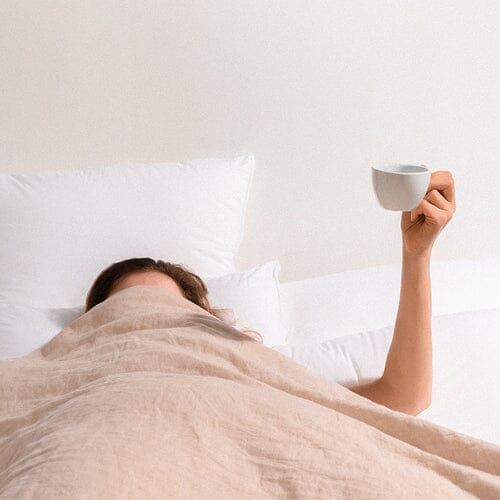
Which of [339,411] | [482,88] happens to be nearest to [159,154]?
[482,88]

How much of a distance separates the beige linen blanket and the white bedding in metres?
0.29

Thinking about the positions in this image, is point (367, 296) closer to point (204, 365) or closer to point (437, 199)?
point (437, 199)

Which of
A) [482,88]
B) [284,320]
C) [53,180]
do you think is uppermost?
[482,88]

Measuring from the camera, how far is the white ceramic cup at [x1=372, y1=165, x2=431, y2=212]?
1.21 metres

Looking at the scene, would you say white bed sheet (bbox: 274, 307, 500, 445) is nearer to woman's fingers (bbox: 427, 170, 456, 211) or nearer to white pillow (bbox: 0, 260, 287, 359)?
white pillow (bbox: 0, 260, 287, 359)

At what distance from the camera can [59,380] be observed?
129 centimetres

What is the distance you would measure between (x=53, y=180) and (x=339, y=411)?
0.96 m

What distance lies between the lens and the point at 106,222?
1883 mm

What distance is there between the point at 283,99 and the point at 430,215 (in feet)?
2.82

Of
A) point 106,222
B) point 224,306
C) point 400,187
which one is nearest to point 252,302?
point 224,306

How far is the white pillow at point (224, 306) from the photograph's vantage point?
1631 millimetres

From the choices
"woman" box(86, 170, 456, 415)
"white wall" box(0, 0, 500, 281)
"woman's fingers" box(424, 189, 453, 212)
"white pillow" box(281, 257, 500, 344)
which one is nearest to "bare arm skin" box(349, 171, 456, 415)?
"woman" box(86, 170, 456, 415)

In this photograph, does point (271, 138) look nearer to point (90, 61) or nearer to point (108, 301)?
point (90, 61)

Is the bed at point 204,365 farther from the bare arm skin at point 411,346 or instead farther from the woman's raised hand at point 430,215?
the woman's raised hand at point 430,215
